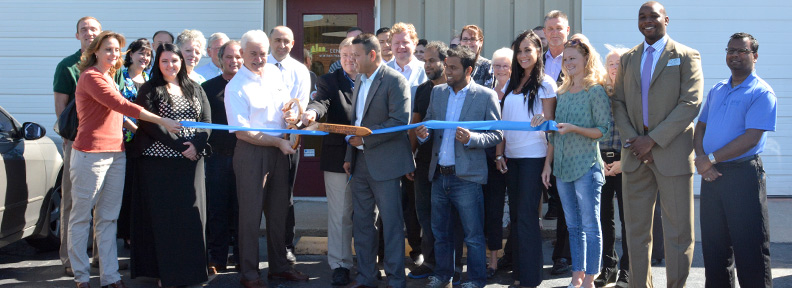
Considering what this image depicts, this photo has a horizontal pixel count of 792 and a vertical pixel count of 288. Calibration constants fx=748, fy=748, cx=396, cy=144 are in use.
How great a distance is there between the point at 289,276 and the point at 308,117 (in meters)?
1.42

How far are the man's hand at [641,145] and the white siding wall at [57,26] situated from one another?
5.65 metres

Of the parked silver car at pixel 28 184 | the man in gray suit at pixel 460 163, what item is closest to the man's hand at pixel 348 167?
the man in gray suit at pixel 460 163

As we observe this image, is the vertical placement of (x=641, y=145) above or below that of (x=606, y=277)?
above

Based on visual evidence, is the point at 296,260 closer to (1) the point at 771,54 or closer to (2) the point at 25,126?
(2) the point at 25,126

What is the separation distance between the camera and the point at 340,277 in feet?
20.3

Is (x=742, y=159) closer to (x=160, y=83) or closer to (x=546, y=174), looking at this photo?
(x=546, y=174)

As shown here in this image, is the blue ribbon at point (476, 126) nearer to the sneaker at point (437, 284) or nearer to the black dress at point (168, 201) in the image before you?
the black dress at point (168, 201)

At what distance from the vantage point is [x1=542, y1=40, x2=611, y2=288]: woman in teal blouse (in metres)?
5.44

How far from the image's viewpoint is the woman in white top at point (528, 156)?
229 inches

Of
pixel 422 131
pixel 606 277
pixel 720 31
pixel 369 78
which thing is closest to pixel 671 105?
pixel 606 277

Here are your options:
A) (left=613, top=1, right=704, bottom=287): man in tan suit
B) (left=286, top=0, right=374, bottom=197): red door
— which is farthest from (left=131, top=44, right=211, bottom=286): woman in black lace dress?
(left=286, top=0, right=374, bottom=197): red door

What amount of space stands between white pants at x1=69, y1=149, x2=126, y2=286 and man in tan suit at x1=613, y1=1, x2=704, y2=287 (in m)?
3.83

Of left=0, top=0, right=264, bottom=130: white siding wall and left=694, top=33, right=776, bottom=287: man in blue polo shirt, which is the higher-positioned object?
left=0, top=0, right=264, bottom=130: white siding wall

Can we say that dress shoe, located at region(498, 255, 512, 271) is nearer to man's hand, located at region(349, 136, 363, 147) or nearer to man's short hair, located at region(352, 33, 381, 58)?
man's hand, located at region(349, 136, 363, 147)
